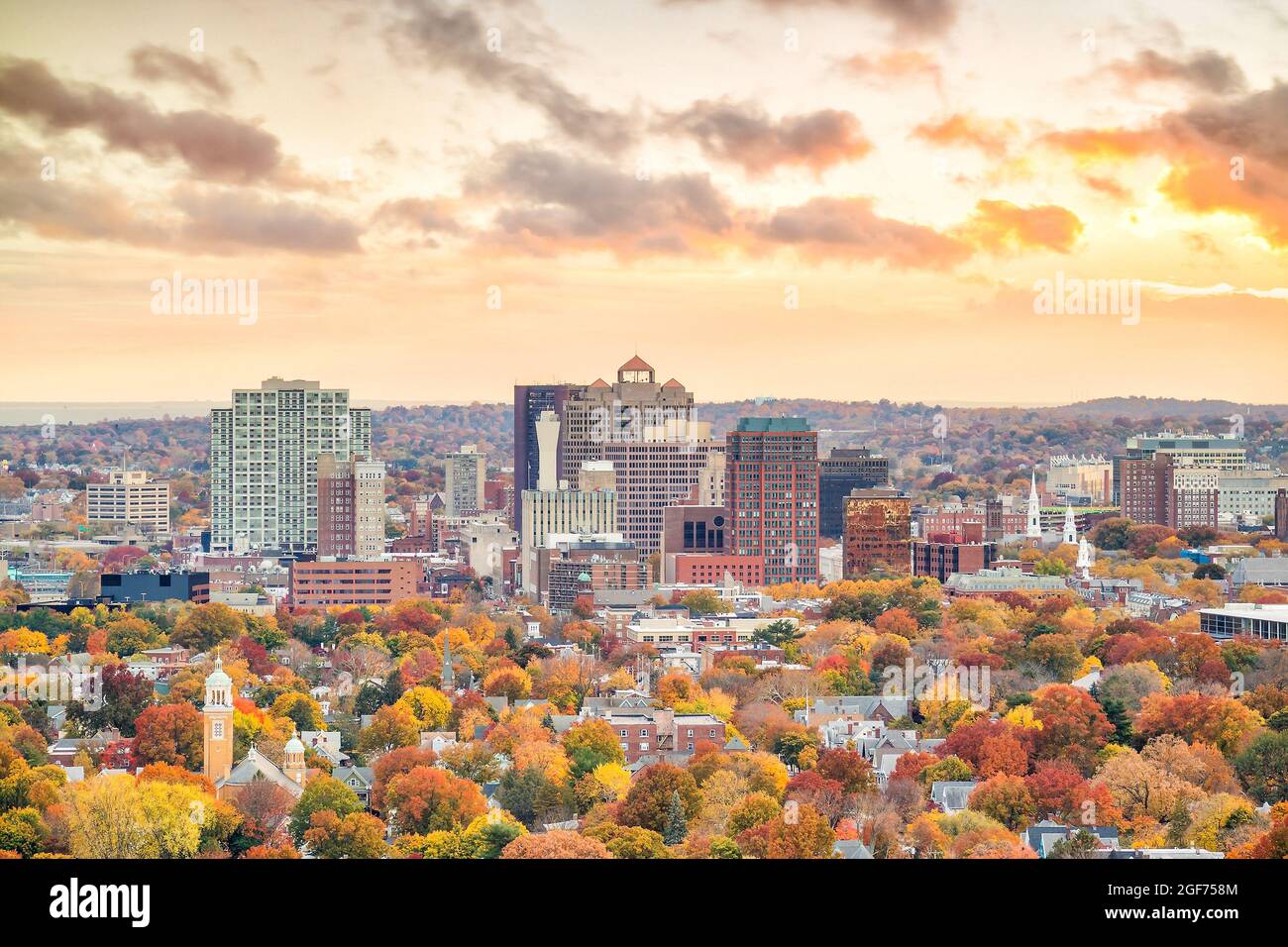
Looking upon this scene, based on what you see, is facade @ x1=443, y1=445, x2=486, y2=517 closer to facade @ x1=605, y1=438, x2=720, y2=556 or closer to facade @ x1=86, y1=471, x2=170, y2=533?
facade @ x1=86, y1=471, x2=170, y2=533

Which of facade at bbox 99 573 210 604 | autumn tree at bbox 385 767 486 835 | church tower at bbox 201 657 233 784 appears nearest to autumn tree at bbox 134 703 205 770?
church tower at bbox 201 657 233 784

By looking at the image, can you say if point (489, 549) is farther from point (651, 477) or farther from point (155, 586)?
point (155, 586)

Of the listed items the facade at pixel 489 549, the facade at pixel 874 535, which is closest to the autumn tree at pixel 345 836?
the facade at pixel 874 535

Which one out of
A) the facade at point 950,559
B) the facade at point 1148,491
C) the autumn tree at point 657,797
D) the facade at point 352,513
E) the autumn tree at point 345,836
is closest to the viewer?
the autumn tree at point 345,836

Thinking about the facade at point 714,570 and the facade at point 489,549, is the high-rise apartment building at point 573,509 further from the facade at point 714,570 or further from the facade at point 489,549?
the facade at point 714,570

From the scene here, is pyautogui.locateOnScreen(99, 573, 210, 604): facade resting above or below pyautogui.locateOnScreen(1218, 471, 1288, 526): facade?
below

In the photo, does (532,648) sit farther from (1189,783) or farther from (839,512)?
(839,512)

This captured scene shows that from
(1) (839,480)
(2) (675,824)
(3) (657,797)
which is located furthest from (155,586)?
(2) (675,824)
